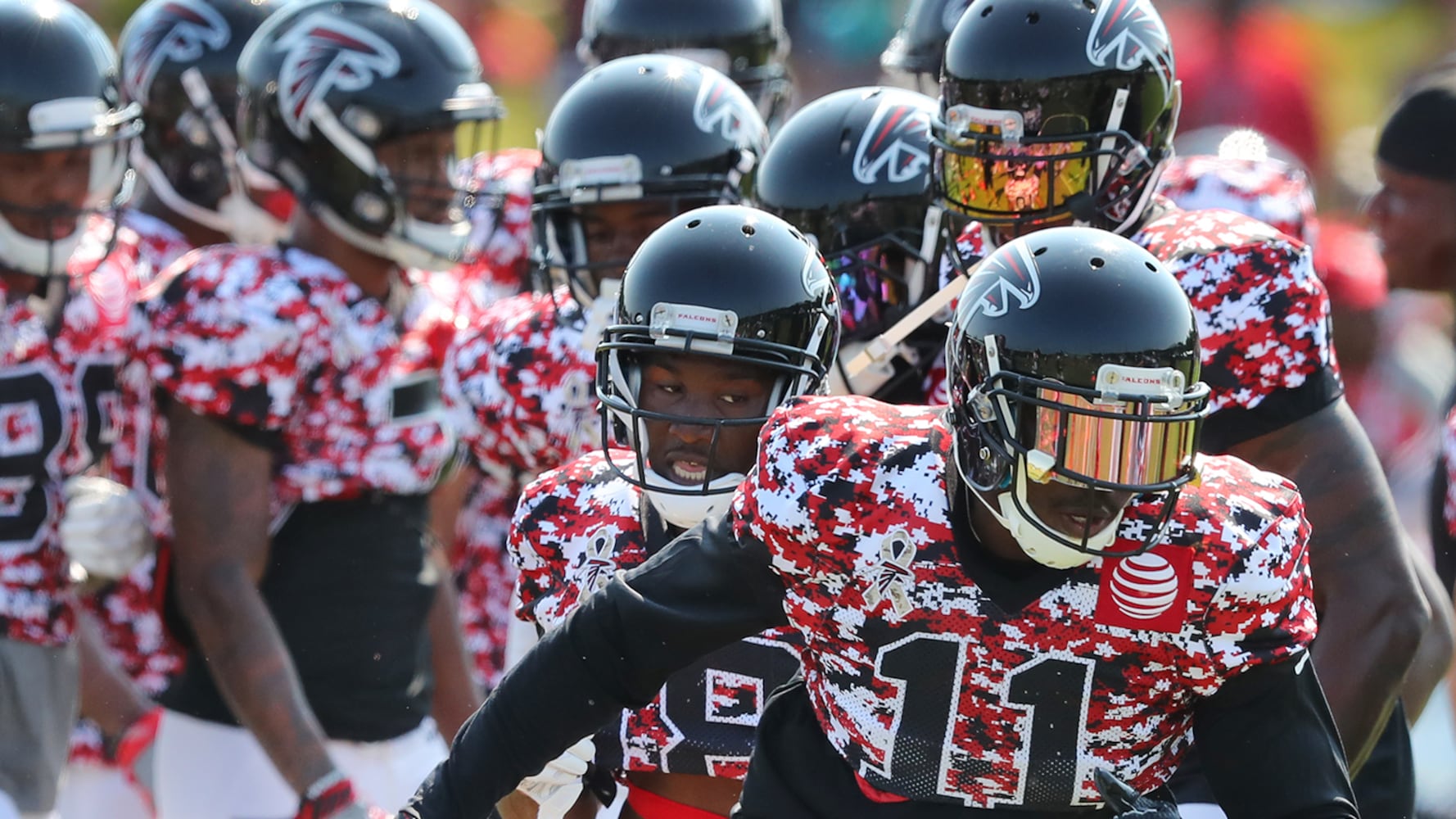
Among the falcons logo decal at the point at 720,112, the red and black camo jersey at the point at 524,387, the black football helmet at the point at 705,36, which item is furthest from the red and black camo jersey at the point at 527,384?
the black football helmet at the point at 705,36

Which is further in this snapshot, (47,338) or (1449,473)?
(47,338)

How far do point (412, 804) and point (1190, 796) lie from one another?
4.16ft

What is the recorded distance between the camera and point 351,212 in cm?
481

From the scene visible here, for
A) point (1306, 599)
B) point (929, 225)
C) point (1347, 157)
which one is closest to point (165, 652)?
point (929, 225)

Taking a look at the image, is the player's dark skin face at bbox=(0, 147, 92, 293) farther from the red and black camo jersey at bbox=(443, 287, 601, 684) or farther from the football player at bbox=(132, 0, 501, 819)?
the red and black camo jersey at bbox=(443, 287, 601, 684)

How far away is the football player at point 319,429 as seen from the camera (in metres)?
4.45

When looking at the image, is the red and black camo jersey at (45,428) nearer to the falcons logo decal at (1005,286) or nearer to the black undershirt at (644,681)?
the black undershirt at (644,681)

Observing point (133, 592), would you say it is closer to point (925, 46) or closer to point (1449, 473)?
point (925, 46)

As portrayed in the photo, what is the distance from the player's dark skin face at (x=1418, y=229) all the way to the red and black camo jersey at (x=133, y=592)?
315cm

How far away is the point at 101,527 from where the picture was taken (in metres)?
4.64

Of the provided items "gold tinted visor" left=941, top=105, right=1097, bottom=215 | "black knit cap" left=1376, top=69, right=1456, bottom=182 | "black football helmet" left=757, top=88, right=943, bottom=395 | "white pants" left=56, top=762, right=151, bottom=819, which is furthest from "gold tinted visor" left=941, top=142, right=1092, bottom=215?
"white pants" left=56, top=762, right=151, bottom=819

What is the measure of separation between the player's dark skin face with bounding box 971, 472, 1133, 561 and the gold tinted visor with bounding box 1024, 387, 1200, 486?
35mm

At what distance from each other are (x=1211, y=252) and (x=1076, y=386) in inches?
38.6

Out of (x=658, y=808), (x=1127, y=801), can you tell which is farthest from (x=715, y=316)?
(x=1127, y=801)
